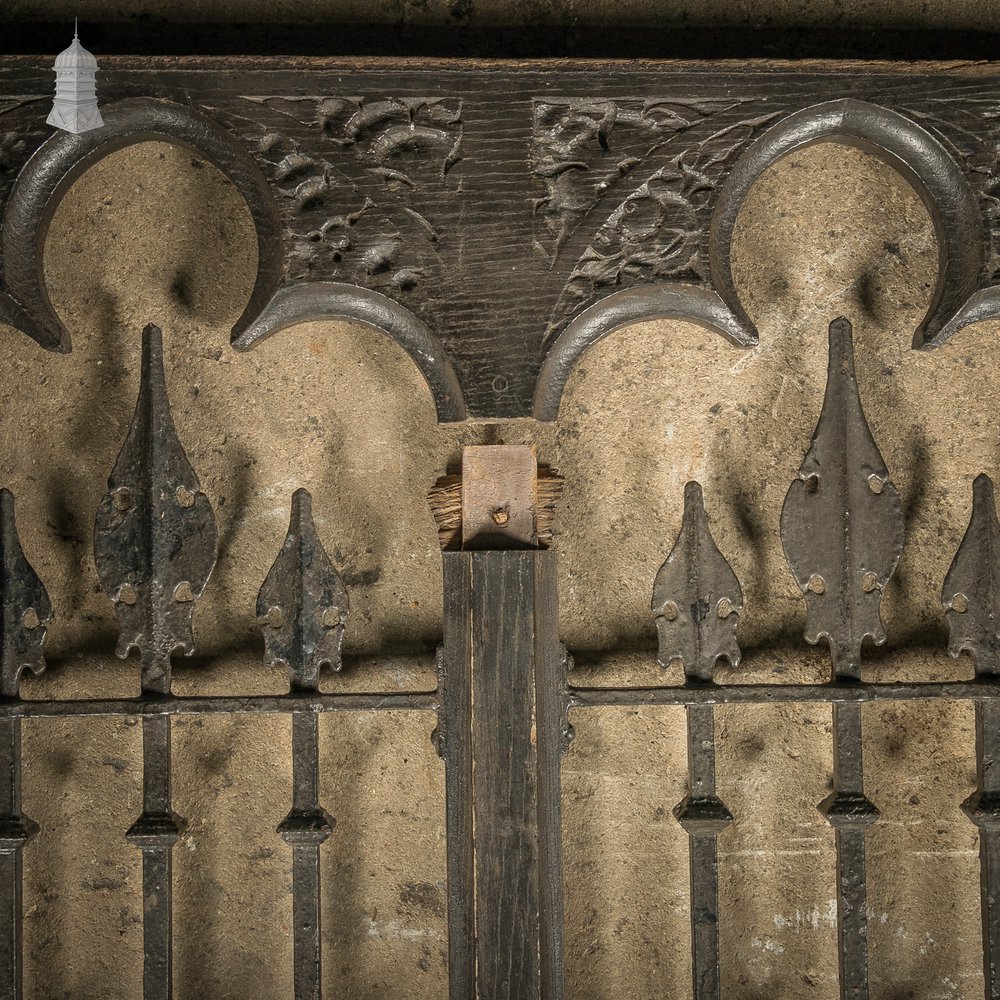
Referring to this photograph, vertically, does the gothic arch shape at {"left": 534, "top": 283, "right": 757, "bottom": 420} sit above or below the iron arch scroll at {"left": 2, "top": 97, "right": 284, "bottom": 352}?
below

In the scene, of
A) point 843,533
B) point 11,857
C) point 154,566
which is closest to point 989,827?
point 843,533

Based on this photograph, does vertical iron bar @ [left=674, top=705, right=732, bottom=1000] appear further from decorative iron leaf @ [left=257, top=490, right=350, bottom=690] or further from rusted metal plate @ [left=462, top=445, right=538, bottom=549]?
decorative iron leaf @ [left=257, top=490, right=350, bottom=690]

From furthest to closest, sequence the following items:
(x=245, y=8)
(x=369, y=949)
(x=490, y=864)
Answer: (x=369, y=949), (x=245, y=8), (x=490, y=864)

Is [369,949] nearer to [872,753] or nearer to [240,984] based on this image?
[240,984]

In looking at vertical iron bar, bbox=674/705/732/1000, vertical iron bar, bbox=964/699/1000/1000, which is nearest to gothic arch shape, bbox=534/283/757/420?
vertical iron bar, bbox=674/705/732/1000

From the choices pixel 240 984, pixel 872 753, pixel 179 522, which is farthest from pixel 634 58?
pixel 240 984

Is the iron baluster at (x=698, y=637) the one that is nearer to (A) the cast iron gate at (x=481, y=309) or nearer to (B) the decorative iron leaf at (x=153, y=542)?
(A) the cast iron gate at (x=481, y=309)

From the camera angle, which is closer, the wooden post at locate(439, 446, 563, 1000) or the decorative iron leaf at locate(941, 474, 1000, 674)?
the wooden post at locate(439, 446, 563, 1000)

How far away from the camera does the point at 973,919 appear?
1525 millimetres

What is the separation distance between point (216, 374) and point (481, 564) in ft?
1.72

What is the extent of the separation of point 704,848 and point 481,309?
789mm

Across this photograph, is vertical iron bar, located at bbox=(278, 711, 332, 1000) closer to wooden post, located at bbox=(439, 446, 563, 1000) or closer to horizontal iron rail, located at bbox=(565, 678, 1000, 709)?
wooden post, located at bbox=(439, 446, 563, 1000)

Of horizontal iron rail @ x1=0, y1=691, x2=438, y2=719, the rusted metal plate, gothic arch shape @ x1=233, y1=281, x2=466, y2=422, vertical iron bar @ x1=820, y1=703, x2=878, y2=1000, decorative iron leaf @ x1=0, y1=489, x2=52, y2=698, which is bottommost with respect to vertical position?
vertical iron bar @ x1=820, y1=703, x2=878, y2=1000

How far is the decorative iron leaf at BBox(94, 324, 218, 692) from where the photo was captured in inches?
53.5
